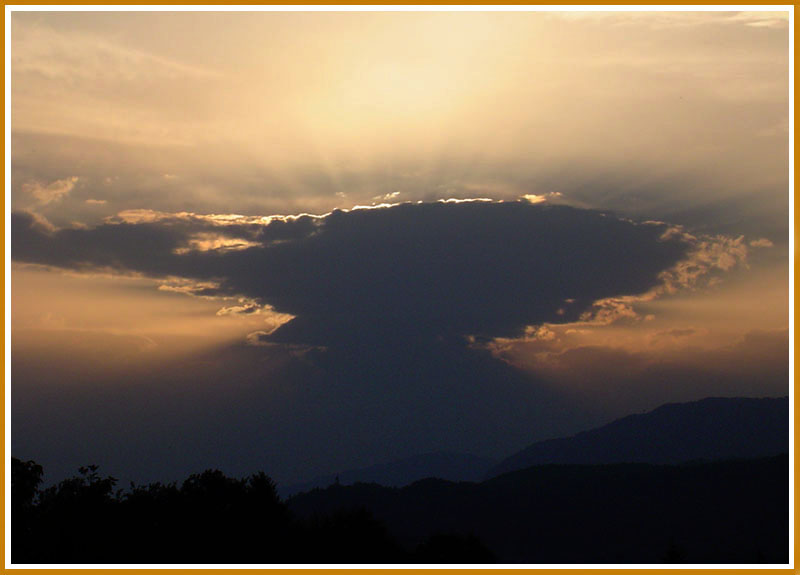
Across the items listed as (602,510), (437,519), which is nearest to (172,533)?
(437,519)

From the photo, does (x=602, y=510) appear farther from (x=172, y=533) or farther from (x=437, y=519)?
(x=172, y=533)

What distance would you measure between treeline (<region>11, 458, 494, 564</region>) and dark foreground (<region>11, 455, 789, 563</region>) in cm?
14

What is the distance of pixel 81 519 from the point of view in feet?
241

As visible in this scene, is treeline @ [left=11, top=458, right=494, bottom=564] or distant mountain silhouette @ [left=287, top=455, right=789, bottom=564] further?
distant mountain silhouette @ [left=287, top=455, right=789, bottom=564]

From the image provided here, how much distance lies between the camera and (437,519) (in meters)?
169

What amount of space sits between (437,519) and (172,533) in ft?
333

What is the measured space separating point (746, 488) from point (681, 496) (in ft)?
42.2

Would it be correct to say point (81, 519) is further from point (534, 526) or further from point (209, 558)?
point (534, 526)

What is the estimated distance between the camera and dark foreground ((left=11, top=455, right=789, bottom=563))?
72250 millimetres

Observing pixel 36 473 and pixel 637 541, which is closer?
pixel 36 473

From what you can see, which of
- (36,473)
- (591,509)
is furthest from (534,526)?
(36,473)

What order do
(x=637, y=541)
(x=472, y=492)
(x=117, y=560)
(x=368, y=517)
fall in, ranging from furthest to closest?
1. (x=472, y=492)
2. (x=637, y=541)
3. (x=368, y=517)
4. (x=117, y=560)

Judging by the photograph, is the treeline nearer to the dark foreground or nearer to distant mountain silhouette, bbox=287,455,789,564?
the dark foreground

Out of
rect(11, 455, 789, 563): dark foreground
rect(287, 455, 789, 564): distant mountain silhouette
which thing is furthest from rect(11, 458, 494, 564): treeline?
rect(287, 455, 789, 564): distant mountain silhouette
